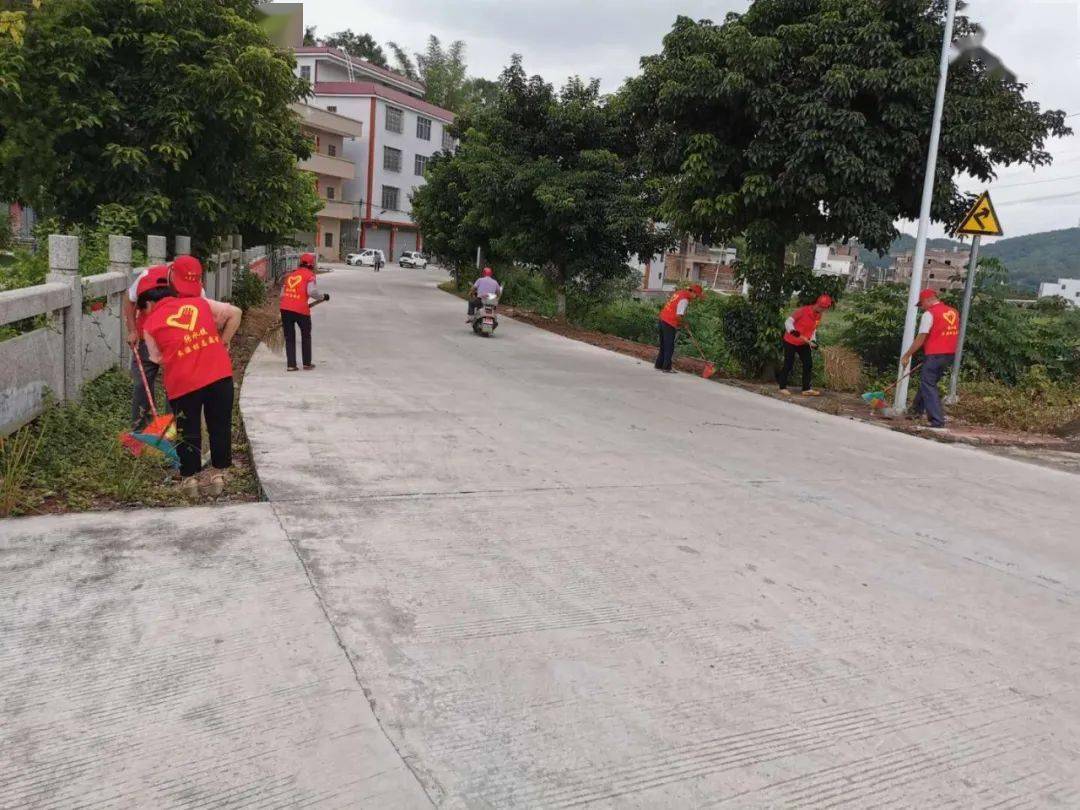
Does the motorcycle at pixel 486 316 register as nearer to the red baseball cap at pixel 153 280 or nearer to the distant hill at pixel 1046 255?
the red baseball cap at pixel 153 280

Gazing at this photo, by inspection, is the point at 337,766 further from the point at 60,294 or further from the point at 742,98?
the point at 742,98

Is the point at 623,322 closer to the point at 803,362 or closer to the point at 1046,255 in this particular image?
the point at 803,362

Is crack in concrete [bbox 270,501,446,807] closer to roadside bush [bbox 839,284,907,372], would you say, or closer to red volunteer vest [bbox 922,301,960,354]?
red volunteer vest [bbox 922,301,960,354]

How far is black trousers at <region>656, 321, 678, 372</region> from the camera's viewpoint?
514 inches

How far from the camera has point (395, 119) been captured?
214 feet

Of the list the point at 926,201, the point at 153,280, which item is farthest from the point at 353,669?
the point at 926,201

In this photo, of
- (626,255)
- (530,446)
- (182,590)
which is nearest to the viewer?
(182,590)

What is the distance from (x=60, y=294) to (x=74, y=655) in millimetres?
4337

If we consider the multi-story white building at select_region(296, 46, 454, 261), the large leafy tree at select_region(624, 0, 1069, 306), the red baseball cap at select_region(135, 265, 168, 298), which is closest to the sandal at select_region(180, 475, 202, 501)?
the red baseball cap at select_region(135, 265, 168, 298)

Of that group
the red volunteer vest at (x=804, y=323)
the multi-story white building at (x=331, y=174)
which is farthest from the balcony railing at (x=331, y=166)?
the red volunteer vest at (x=804, y=323)

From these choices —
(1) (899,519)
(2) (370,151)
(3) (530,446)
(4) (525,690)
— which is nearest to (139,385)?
(3) (530,446)

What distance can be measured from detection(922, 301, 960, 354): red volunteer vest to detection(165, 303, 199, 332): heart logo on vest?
25.7ft

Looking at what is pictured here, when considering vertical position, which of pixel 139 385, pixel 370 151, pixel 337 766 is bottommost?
pixel 337 766

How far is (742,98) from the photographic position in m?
11.0
